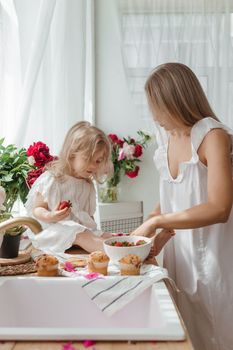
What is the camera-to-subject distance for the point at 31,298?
49.3 inches

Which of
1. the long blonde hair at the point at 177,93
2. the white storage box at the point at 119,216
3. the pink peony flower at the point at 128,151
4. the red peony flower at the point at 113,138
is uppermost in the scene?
the long blonde hair at the point at 177,93

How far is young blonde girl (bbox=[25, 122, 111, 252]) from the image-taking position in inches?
64.9

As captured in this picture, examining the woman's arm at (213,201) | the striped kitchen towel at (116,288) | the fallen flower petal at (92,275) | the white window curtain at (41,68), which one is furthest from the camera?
the white window curtain at (41,68)

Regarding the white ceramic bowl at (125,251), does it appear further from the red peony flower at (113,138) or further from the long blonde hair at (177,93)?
the red peony flower at (113,138)

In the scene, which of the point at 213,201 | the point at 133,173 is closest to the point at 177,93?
the point at 213,201

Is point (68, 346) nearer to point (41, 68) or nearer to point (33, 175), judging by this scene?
point (33, 175)

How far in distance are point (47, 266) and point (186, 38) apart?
8.40 ft

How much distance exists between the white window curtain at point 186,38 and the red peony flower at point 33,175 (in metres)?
1.71

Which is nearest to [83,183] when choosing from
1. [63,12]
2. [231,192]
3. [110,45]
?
[231,192]

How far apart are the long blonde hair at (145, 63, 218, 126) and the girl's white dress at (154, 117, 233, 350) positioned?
5 cm

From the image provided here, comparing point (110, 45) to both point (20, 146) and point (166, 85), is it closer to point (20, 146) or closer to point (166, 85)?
point (20, 146)

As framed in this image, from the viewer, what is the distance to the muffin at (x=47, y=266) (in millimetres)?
1283

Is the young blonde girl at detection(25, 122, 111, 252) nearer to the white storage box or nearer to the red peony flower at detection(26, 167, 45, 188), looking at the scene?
the red peony flower at detection(26, 167, 45, 188)

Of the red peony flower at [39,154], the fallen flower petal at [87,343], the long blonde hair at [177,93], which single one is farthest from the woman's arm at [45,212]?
the fallen flower petal at [87,343]
